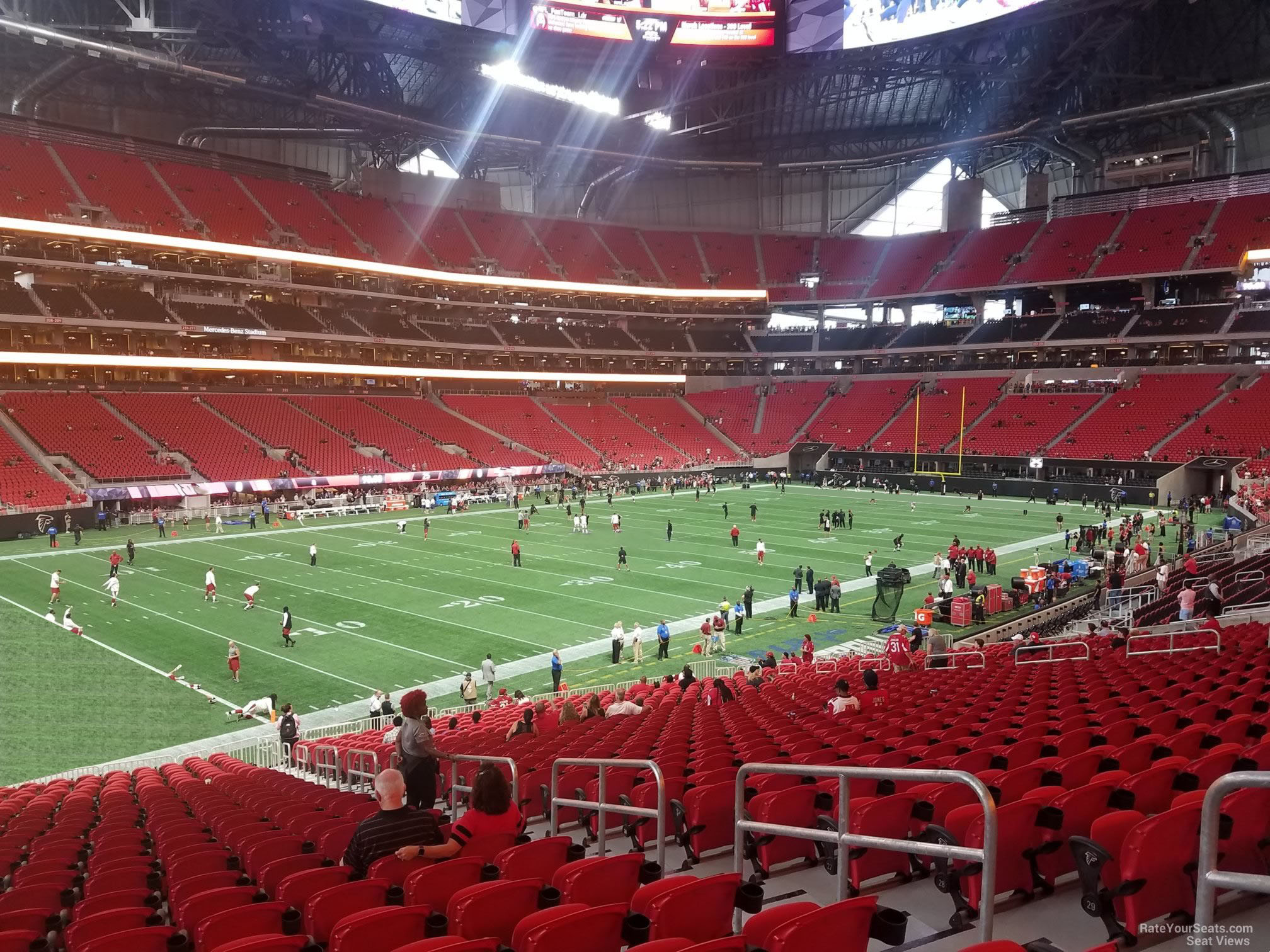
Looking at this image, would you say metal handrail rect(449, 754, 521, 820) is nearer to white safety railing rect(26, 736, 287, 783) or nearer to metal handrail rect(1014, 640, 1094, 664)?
white safety railing rect(26, 736, 287, 783)

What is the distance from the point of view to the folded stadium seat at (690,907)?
369cm

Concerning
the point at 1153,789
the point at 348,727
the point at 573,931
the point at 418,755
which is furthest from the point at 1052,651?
the point at 573,931

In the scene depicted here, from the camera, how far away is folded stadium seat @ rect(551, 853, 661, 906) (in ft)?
14.1

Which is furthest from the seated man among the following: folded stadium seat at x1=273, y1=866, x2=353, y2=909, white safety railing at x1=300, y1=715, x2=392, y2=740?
white safety railing at x1=300, y1=715, x2=392, y2=740

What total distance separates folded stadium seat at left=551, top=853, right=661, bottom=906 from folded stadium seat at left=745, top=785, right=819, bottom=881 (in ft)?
3.95

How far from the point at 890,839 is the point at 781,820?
134 cm

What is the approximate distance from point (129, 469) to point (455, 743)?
142 ft

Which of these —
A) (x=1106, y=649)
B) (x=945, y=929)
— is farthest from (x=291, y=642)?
(x=945, y=929)

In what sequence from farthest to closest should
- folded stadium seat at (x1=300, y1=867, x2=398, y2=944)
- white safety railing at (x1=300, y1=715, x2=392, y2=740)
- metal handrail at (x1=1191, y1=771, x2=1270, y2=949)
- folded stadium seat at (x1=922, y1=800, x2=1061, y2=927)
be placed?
white safety railing at (x1=300, y1=715, x2=392, y2=740)
folded stadium seat at (x1=300, y1=867, x2=398, y2=944)
folded stadium seat at (x1=922, y1=800, x2=1061, y2=927)
metal handrail at (x1=1191, y1=771, x2=1270, y2=949)

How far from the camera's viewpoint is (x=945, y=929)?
4164mm

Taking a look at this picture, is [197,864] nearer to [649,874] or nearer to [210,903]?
[210,903]

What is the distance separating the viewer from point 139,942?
428 cm

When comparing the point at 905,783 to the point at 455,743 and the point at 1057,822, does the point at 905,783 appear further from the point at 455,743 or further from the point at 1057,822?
the point at 455,743

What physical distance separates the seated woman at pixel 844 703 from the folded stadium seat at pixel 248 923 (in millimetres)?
8251
